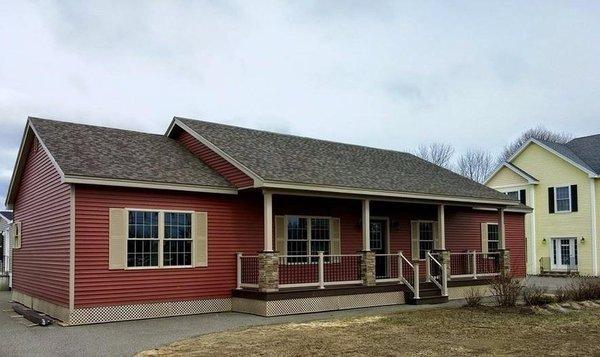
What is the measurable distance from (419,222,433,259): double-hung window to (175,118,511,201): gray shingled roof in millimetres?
1734

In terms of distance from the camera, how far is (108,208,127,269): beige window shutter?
1478 cm

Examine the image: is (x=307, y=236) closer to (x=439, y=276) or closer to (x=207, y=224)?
(x=207, y=224)

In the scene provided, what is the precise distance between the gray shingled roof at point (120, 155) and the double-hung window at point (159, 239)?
922mm

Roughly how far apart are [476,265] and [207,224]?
35.3 feet

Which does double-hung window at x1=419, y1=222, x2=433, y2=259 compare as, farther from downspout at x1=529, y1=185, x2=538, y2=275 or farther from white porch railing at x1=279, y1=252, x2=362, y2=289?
downspout at x1=529, y1=185, x2=538, y2=275

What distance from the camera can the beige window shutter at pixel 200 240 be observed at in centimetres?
1620

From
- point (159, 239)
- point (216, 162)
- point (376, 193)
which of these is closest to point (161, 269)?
point (159, 239)

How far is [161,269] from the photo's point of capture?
15.6 meters

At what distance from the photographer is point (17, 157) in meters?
18.9

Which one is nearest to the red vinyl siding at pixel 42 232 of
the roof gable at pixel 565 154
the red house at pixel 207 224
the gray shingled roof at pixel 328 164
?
the red house at pixel 207 224

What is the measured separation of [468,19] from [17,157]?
13.4 metres

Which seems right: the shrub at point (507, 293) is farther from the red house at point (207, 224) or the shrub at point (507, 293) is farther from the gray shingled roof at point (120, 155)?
the gray shingled roof at point (120, 155)

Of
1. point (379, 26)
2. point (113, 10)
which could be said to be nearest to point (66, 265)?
point (113, 10)

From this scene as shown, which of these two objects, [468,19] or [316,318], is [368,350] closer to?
[316,318]
